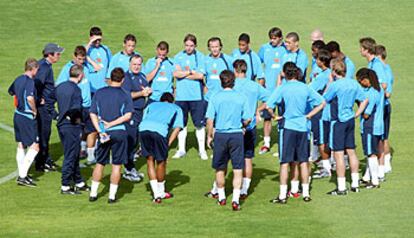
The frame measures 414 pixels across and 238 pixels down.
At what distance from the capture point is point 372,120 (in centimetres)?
1769

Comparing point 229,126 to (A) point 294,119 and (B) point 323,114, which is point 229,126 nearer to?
(A) point 294,119

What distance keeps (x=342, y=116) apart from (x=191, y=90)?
4.09m

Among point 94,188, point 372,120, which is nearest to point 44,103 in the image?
point 94,188

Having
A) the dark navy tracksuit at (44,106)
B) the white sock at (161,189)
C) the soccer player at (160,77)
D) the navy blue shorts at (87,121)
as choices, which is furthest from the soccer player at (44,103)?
the white sock at (161,189)

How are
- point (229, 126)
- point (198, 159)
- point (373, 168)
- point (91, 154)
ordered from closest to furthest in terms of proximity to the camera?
point (229, 126) → point (373, 168) → point (91, 154) → point (198, 159)

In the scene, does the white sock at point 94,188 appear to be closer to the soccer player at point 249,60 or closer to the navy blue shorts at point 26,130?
the navy blue shorts at point 26,130

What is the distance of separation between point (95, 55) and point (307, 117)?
5958mm

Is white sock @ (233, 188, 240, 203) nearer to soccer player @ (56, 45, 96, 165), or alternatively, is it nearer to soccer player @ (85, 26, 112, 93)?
soccer player @ (56, 45, 96, 165)

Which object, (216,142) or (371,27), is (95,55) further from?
(371,27)

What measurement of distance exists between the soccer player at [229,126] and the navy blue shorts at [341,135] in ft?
5.85

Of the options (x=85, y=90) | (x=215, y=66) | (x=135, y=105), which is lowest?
(x=135, y=105)

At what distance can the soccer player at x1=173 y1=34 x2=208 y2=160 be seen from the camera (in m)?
20.1

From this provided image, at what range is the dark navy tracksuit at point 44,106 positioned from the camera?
18766 millimetres

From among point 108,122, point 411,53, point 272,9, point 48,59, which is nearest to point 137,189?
point 108,122
